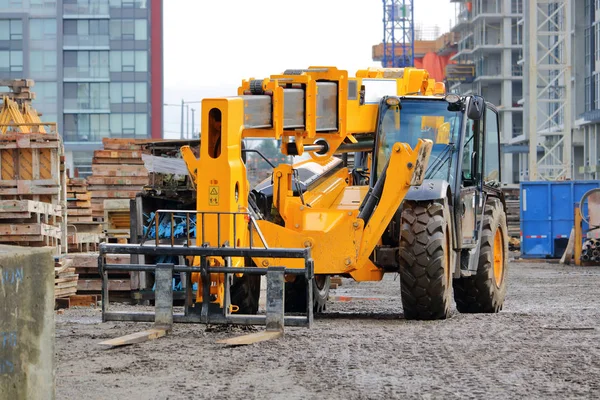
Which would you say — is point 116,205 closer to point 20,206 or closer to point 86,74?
point 20,206

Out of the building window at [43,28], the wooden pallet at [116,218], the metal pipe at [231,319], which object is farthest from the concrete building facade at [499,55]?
the metal pipe at [231,319]

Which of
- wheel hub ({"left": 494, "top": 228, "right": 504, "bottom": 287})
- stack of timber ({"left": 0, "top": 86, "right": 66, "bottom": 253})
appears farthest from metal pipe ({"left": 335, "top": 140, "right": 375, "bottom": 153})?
stack of timber ({"left": 0, "top": 86, "right": 66, "bottom": 253})

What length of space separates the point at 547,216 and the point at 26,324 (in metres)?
32.4

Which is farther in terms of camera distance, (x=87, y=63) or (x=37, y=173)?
(x=87, y=63)

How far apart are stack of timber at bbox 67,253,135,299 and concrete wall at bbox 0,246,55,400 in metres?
9.94

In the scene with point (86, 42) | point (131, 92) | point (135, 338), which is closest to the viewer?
point (135, 338)

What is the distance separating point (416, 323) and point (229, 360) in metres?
3.65

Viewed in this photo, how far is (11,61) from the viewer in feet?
291

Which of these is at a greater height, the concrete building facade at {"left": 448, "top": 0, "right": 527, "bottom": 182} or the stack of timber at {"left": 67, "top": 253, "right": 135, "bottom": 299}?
the concrete building facade at {"left": 448, "top": 0, "right": 527, "bottom": 182}

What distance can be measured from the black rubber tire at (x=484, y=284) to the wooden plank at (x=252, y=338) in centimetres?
468

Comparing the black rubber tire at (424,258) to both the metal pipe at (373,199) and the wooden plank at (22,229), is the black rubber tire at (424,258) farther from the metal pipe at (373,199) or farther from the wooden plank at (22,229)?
the wooden plank at (22,229)

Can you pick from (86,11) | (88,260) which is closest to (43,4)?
(86,11)

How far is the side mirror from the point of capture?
13.9 metres

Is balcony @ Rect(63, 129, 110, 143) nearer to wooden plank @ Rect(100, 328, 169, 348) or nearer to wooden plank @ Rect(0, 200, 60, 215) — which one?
wooden plank @ Rect(0, 200, 60, 215)
